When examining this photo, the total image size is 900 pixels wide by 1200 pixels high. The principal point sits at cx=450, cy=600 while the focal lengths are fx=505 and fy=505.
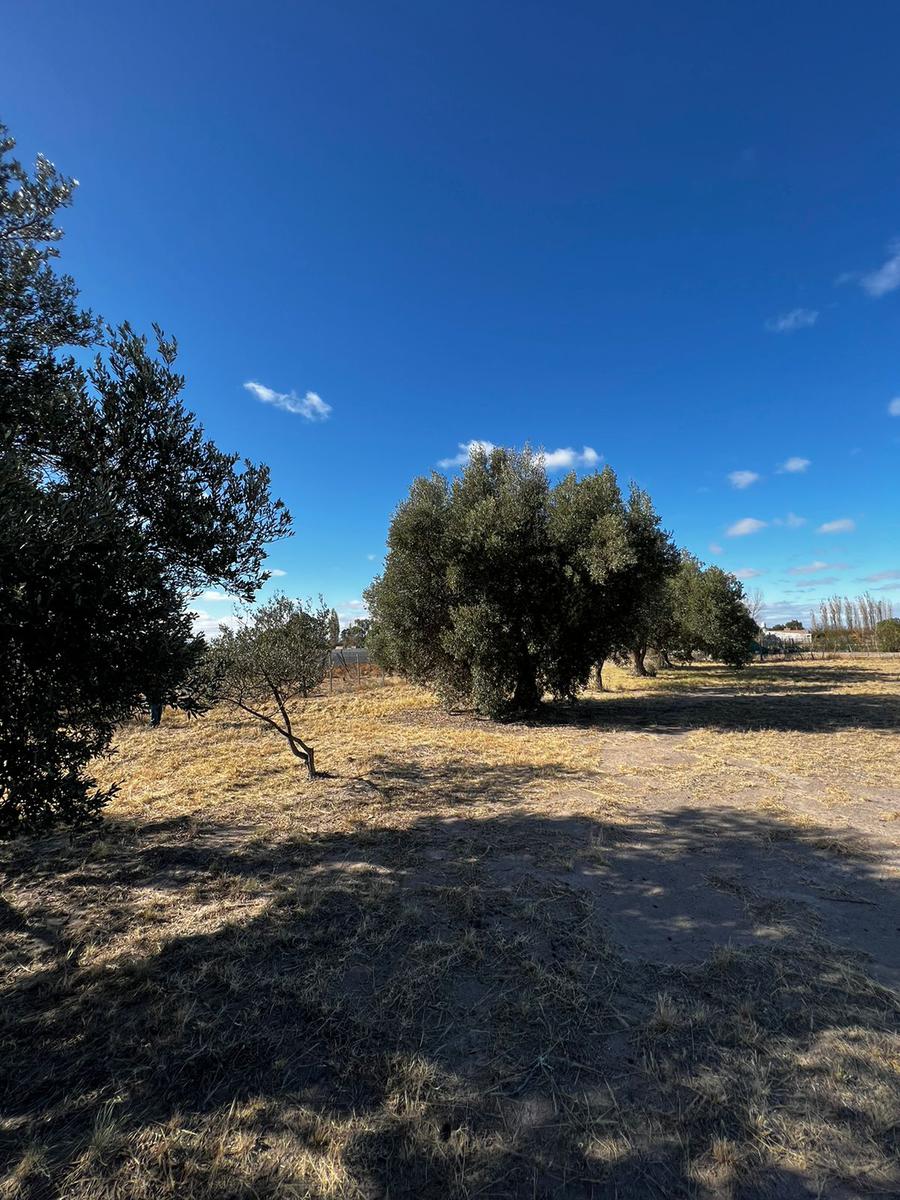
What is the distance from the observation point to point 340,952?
401 cm

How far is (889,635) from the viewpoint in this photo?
48.4 m

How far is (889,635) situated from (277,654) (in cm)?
5992

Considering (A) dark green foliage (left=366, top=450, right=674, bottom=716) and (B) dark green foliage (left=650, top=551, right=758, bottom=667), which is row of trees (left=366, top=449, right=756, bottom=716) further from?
(B) dark green foliage (left=650, top=551, right=758, bottom=667)

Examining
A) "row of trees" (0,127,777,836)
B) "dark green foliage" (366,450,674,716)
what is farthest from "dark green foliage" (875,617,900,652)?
"row of trees" (0,127,777,836)

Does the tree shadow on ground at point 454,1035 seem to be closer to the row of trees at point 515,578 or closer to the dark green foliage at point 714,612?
the row of trees at point 515,578

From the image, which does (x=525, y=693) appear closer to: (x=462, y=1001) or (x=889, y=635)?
(x=462, y=1001)

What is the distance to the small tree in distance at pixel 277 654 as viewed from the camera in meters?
9.25

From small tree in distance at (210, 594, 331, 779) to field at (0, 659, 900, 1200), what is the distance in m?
2.39

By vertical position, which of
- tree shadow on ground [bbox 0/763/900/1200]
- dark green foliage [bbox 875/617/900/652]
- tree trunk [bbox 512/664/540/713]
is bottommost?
tree shadow on ground [bbox 0/763/900/1200]

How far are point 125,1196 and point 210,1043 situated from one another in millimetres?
874

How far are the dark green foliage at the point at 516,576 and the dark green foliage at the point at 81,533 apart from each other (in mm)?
9960

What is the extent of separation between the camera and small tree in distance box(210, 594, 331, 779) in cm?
925

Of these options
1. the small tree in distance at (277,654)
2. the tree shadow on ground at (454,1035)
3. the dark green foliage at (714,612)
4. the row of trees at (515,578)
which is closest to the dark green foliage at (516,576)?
the row of trees at (515,578)

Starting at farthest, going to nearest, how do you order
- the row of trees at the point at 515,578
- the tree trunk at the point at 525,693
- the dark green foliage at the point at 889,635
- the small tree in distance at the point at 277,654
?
the dark green foliage at the point at 889,635 → the tree trunk at the point at 525,693 → the row of trees at the point at 515,578 → the small tree in distance at the point at 277,654
